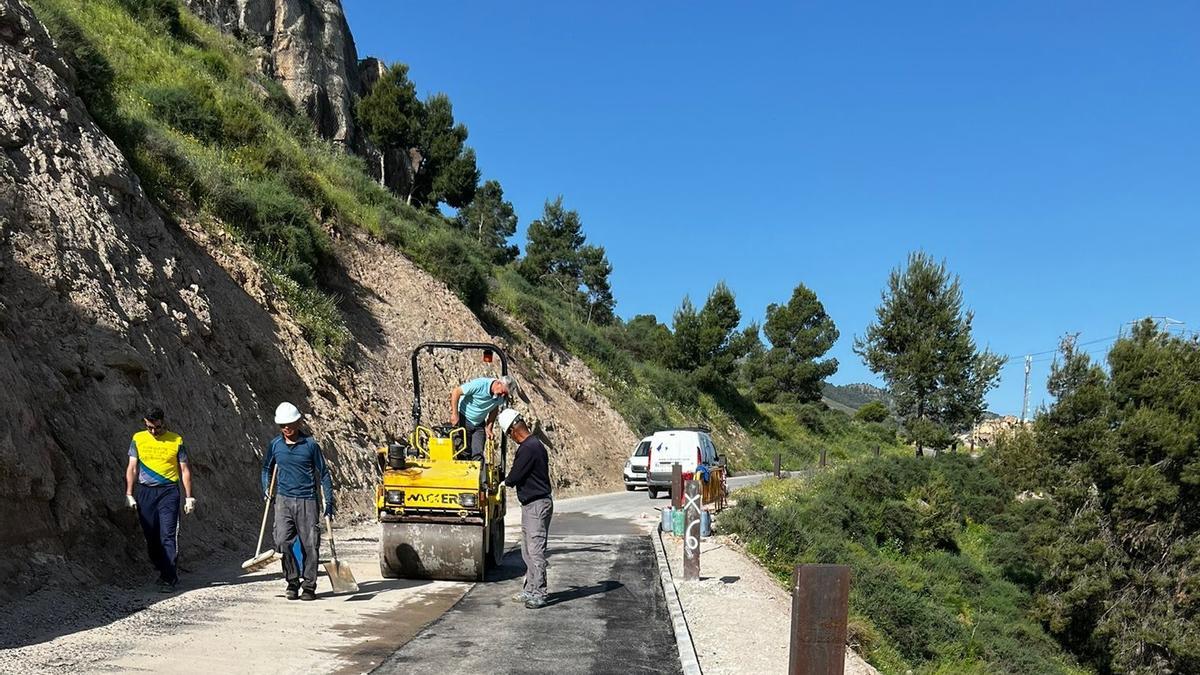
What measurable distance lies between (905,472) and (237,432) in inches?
1042

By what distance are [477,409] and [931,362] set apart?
35417mm

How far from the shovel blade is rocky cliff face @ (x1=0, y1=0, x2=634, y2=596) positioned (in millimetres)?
2053

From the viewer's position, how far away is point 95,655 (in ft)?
21.6

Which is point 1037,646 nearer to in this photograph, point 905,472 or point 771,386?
point 905,472

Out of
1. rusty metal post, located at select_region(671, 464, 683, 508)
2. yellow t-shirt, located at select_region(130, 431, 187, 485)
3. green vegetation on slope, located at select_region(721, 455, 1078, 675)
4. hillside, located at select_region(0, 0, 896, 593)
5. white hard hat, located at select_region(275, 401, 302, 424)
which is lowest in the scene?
green vegetation on slope, located at select_region(721, 455, 1078, 675)

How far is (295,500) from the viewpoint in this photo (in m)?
9.10

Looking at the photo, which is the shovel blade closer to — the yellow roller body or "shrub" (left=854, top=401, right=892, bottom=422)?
the yellow roller body

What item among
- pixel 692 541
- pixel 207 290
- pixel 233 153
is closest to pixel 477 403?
pixel 692 541

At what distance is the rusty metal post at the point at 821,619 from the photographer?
17.0 ft

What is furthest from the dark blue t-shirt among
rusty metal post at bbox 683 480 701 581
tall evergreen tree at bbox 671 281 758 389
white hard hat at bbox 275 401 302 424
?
tall evergreen tree at bbox 671 281 758 389

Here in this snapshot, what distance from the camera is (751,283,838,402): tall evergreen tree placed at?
6962cm

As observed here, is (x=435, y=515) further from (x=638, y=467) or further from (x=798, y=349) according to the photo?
(x=798, y=349)

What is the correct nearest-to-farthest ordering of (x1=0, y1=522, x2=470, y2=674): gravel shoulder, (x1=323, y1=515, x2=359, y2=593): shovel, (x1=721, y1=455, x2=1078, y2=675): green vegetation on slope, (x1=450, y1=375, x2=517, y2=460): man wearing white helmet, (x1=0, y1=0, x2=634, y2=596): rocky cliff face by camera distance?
(x1=0, y1=522, x2=470, y2=674): gravel shoulder
(x1=0, y1=0, x2=634, y2=596): rocky cliff face
(x1=323, y1=515, x2=359, y2=593): shovel
(x1=450, y1=375, x2=517, y2=460): man wearing white helmet
(x1=721, y1=455, x2=1078, y2=675): green vegetation on slope

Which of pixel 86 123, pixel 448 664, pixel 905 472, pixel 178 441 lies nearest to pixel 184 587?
pixel 178 441
